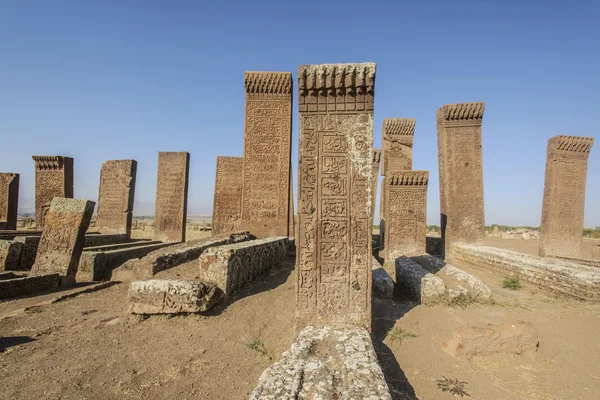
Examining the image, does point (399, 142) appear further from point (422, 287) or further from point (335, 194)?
point (335, 194)

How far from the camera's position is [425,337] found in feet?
11.0

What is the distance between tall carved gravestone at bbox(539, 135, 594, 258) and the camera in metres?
9.57

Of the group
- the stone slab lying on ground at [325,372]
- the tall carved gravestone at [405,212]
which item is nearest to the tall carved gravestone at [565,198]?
the tall carved gravestone at [405,212]

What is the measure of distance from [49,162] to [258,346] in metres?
12.7

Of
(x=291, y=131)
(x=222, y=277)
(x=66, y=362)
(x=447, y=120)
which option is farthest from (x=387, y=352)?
(x=447, y=120)

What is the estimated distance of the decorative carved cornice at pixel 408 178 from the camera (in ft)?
30.7

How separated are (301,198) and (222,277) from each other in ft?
5.72

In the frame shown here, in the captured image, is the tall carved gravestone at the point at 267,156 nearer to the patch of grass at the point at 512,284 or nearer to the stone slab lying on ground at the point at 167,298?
the stone slab lying on ground at the point at 167,298

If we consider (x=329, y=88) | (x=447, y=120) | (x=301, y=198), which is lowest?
(x=301, y=198)

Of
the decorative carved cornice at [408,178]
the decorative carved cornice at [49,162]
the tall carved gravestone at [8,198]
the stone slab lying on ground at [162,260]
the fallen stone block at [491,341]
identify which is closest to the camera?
the fallen stone block at [491,341]

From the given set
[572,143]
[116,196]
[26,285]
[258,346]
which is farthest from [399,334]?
[116,196]

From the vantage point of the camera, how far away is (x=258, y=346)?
3193 millimetres

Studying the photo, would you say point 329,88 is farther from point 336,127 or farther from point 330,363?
point 330,363

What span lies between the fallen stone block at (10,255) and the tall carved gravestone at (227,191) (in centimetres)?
452
